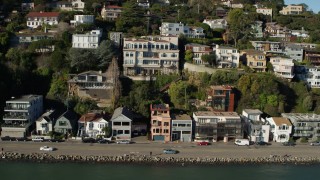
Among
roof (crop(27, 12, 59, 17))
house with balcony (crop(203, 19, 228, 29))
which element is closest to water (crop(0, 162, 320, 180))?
roof (crop(27, 12, 59, 17))

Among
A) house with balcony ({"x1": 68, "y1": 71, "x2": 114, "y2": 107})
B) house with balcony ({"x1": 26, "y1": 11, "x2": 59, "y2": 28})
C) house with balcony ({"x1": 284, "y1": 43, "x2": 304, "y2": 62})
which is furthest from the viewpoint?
house with balcony ({"x1": 26, "y1": 11, "x2": 59, "y2": 28})

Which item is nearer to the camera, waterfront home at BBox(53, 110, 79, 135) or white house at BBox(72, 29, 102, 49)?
waterfront home at BBox(53, 110, 79, 135)

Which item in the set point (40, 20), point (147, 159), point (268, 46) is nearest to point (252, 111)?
point (147, 159)

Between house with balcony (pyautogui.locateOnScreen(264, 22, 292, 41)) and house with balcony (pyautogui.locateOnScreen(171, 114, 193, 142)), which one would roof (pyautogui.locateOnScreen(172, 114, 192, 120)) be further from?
house with balcony (pyautogui.locateOnScreen(264, 22, 292, 41))

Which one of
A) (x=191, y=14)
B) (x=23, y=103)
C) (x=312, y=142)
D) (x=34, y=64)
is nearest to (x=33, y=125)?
(x=23, y=103)

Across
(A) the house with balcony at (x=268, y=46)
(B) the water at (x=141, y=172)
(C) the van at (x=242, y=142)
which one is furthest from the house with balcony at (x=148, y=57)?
(B) the water at (x=141, y=172)

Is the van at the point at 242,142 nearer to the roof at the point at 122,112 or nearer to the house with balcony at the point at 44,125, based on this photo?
the roof at the point at 122,112
